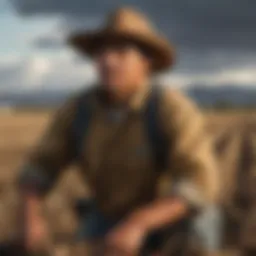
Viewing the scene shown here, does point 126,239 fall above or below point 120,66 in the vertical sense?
below

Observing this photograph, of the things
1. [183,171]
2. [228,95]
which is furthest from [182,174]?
[228,95]

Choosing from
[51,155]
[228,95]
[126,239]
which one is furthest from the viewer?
[228,95]

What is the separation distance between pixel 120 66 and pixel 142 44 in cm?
4

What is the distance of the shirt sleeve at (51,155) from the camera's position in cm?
93

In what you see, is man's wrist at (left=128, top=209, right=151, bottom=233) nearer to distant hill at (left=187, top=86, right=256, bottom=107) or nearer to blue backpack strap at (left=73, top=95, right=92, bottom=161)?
blue backpack strap at (left=73, top=95, right=92, bottom=161)

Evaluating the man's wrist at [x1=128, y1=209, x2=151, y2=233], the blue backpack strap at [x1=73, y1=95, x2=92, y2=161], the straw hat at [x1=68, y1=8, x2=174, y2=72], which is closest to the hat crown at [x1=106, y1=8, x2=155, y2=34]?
the straw hat at [x1=68, y1=8, x2=174, y2=72]

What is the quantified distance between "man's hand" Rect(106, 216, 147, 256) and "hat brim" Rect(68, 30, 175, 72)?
7.9 inches

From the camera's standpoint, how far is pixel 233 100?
104cm

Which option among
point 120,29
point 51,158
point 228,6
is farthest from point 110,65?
point 228,6

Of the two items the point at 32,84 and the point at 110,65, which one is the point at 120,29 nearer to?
the point at 110,65

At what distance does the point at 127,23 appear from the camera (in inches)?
35.0

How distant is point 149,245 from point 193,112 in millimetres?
176

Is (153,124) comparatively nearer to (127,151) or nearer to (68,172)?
(127,151)

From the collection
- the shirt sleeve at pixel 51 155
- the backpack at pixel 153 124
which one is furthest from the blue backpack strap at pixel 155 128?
the shirt sleeve at pixel 51 155
